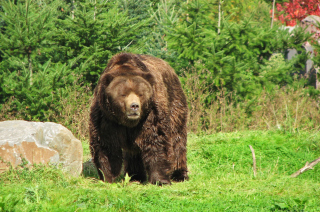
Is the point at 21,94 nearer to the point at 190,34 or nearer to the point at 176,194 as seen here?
the point at 190,34

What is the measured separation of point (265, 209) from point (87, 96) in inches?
225

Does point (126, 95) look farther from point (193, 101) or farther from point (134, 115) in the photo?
point (193, 101)

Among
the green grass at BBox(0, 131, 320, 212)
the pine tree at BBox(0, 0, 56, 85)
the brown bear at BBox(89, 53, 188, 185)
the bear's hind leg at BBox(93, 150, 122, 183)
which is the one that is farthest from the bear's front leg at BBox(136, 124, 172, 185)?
the pine tree at BBox(0, 0, 56, 85)

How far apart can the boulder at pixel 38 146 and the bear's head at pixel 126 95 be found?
0.96m

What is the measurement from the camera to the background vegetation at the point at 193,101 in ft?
14.1

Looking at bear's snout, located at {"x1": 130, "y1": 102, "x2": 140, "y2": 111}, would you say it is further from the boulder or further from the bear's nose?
the boulder

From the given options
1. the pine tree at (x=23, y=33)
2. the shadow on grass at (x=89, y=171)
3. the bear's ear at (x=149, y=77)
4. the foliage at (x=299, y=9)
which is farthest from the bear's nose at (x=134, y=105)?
the foliage at (x=299, y=9)

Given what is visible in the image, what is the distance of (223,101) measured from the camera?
948 cm

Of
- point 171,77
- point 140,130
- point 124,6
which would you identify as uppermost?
point 124,6

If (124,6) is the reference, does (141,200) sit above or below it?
below

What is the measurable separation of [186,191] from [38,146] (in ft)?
6.54

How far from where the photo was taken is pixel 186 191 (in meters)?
4.70

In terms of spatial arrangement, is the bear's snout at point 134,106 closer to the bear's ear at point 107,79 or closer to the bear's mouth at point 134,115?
the bear's mouth at point 134,115

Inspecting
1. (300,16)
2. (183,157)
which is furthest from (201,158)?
(300,16)
